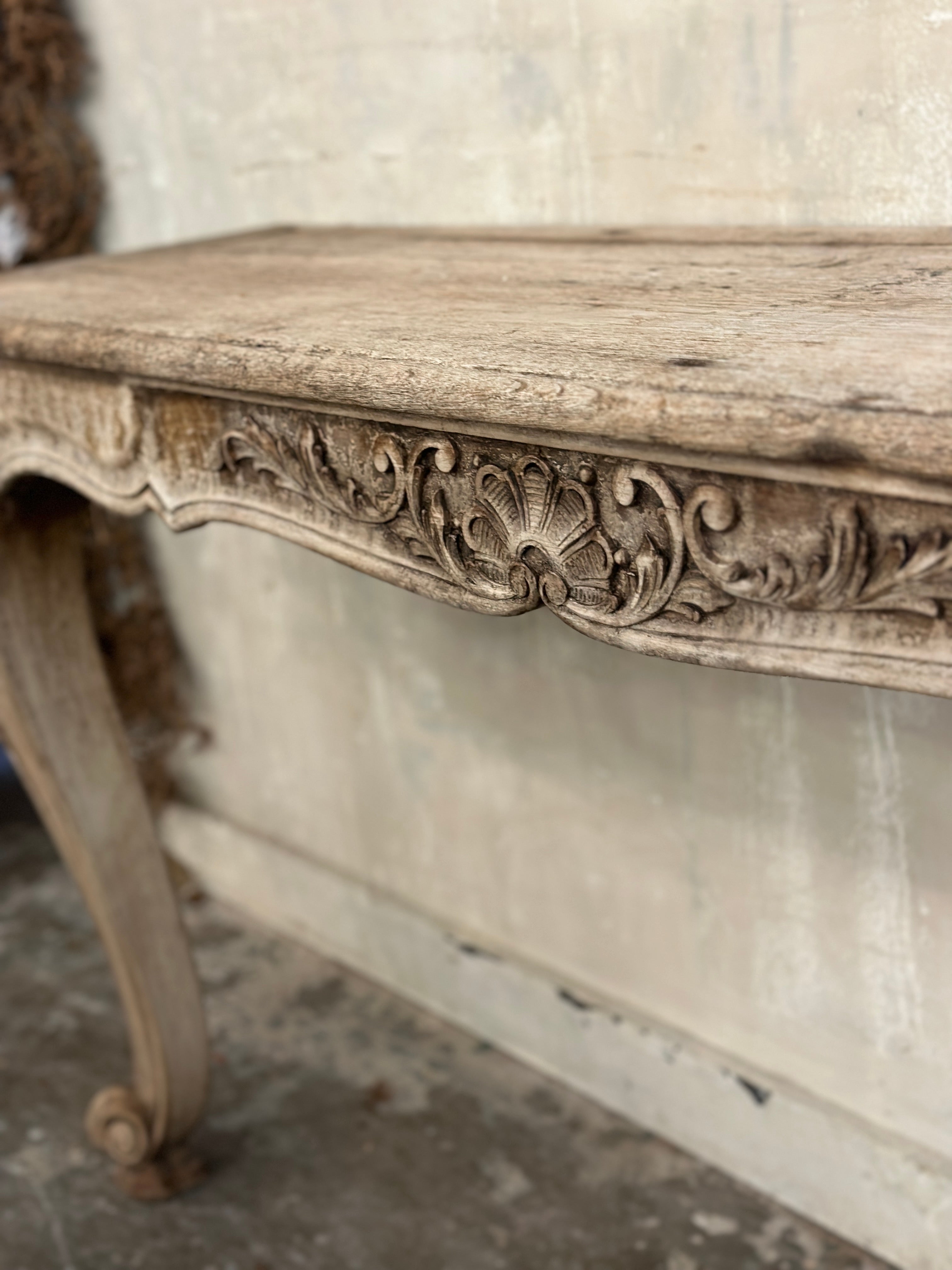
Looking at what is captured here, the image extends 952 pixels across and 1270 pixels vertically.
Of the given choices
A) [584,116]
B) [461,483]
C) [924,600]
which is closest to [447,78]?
[584,116]

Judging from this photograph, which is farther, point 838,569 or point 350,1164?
point 350,1164

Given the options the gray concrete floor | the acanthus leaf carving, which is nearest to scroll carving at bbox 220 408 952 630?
the acanthus leaf carving

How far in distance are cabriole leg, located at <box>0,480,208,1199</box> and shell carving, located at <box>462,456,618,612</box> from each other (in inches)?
27.4

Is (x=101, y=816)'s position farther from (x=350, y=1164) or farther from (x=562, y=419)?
(x=562, y=419)

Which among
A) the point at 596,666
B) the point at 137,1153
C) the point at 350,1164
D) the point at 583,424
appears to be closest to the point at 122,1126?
the point at 137,1153

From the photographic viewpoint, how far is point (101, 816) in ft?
4.55

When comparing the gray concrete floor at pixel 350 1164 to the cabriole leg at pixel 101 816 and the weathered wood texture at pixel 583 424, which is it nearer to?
the cabriole leg at pixel 101 816

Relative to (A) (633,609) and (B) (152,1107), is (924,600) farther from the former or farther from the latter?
(B) (152,1107)

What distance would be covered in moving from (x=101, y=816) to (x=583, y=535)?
0.91m

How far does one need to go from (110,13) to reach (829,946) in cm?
147

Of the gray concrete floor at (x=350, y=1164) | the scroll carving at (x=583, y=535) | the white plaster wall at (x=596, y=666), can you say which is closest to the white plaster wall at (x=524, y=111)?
the white plaster wall at (x=596, y=666)

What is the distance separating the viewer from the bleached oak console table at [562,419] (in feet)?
1.83

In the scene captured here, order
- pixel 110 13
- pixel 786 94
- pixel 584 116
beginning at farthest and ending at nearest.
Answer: pixel 110 13
pixel 584 116
pixel 786 94

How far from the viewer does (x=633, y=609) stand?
66 cm
